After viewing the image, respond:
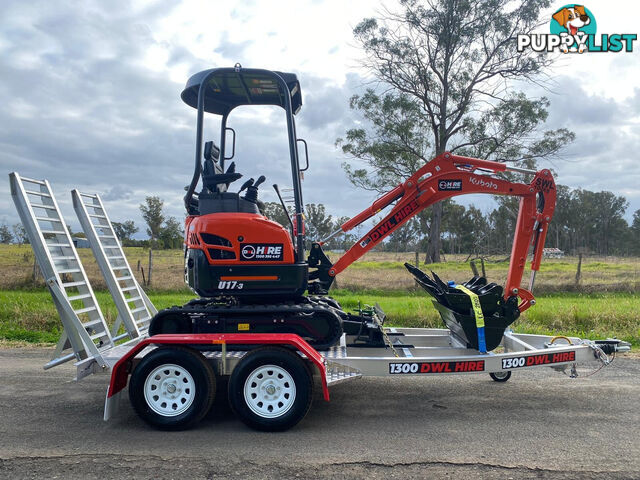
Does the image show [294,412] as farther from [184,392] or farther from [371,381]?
[371,381]

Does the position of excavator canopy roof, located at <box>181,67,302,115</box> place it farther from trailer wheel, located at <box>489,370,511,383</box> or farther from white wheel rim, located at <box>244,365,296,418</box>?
trailer wheel, located at <box>489,370,511,383</box>

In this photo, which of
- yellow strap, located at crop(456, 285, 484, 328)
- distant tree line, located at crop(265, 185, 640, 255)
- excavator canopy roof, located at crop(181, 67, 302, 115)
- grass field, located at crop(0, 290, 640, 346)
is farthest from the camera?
distant tree line, located at crop(265, 185, 640, 255)

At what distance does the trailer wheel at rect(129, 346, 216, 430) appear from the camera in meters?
5.05

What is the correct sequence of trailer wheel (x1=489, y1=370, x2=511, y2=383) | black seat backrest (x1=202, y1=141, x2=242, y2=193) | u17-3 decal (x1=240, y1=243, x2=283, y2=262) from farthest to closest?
trailer wheel (x1=489, y1=370, x2=511, y2=383) < black seat backrest (x1=202, y1=141, x2=242, y2=193) < u17-3 decal (x1=240, y1=243, x2=283, y2=262)

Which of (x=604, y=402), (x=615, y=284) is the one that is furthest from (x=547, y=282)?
(x=604, y=402)

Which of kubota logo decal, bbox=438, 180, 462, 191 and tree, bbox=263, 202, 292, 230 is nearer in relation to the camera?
tree, bbox=263, 202, 292, 230

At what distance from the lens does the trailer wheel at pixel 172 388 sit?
5.05 m

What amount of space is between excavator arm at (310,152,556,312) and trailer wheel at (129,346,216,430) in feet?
7.41

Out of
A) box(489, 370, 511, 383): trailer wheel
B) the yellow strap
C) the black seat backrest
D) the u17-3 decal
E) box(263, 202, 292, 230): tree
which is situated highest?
the black seat backrest

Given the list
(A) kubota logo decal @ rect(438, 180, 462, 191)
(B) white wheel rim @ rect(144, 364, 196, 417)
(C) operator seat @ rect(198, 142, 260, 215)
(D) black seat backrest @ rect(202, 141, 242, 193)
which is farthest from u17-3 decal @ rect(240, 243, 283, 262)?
(A) kubota logo decal @ rect(438, 180, 462, 191)

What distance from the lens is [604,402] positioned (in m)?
5.96

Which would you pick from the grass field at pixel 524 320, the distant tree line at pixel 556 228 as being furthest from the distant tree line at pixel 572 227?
the grass field at pixel 524 320

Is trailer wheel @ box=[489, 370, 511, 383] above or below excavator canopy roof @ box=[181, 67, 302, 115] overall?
below

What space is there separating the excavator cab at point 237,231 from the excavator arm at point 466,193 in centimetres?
119
